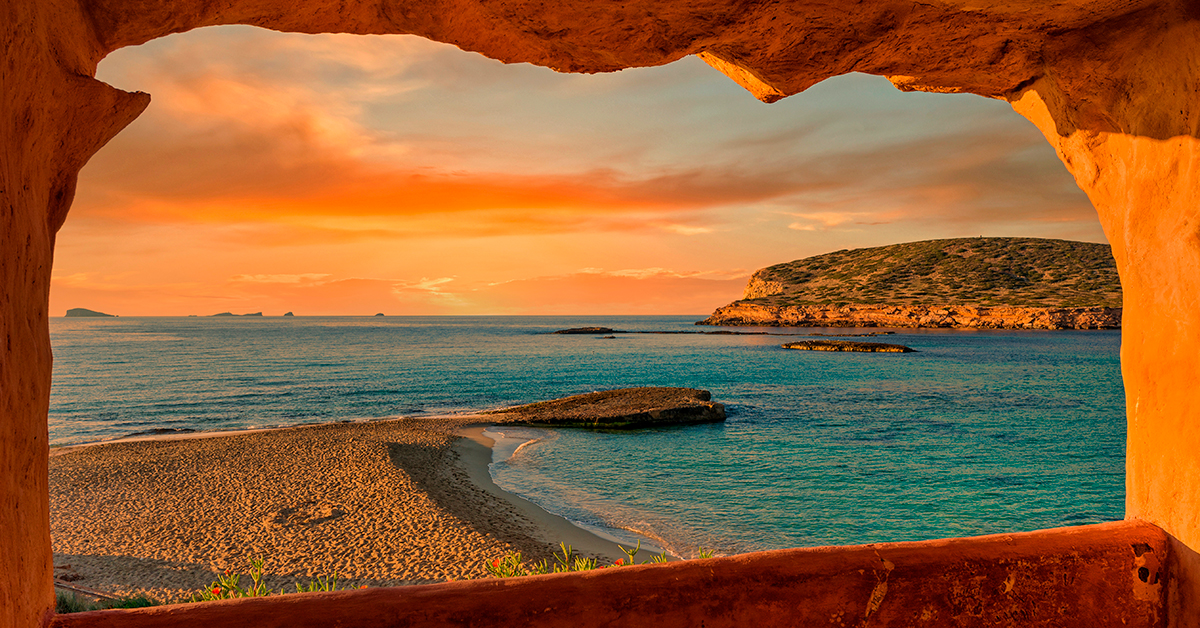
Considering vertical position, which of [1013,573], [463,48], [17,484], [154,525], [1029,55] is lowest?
[154,525]

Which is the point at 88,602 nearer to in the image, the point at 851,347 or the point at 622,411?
the point at 622,411

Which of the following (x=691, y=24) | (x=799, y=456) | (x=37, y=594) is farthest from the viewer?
(x=799, y=456)

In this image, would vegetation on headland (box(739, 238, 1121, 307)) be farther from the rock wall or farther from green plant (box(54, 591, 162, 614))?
green plant (box(54, 591, 162, 614))

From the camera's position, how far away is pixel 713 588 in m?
2.49

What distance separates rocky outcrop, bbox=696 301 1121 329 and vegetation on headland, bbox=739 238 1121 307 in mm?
1783

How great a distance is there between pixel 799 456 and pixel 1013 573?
47.0 ft

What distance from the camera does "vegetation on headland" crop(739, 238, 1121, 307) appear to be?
74.9 meters

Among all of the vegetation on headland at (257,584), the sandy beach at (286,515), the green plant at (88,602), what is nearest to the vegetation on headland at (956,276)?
the sandy beach at (286,515)

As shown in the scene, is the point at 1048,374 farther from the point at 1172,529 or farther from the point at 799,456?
the point at 1172,529

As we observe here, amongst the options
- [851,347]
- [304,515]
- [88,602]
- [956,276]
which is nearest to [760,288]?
[956,276]

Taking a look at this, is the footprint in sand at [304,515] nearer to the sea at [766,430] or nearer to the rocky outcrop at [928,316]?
the sea at [766,430]

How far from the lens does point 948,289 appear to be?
8188 cm

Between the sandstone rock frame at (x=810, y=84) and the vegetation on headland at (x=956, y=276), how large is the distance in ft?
266

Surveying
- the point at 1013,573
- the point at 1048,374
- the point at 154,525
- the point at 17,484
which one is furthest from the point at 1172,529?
the point at 1048,374
